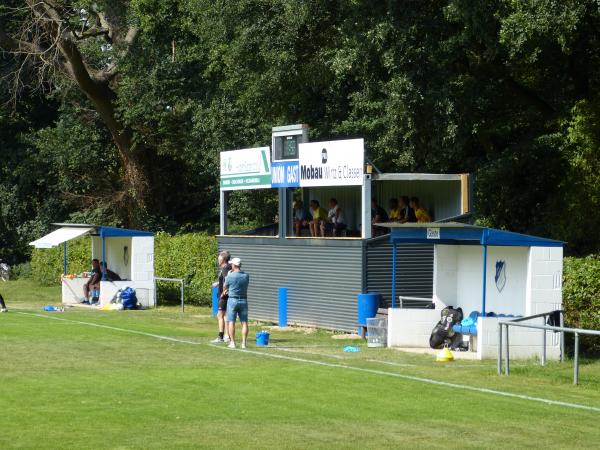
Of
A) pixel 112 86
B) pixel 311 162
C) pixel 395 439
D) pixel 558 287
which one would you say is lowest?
pixel 395 439

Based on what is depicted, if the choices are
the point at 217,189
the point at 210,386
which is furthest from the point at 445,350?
the point at 217,189

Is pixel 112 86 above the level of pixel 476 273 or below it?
above

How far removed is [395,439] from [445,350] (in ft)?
27.8

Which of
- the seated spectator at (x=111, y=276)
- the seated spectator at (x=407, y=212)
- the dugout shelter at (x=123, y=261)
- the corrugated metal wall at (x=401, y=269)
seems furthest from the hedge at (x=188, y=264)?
the corrugated metal wall at (x=401, y=269)

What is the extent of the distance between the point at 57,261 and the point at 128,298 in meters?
13.2

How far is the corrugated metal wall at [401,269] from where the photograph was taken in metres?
26.7

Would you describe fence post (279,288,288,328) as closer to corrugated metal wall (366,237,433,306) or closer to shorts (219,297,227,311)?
corrugated metal wall (366,237,433,306)

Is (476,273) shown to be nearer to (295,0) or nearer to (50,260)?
(295,0)

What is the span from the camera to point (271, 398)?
1527 centimetres

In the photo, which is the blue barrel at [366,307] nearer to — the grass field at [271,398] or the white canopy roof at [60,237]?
the grass field at [271,398]

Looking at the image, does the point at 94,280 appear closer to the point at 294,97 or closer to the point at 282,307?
the point at 294,97

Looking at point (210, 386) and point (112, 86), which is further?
point (112, 86)

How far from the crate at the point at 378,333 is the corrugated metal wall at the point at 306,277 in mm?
3164

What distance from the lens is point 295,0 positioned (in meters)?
34.8
